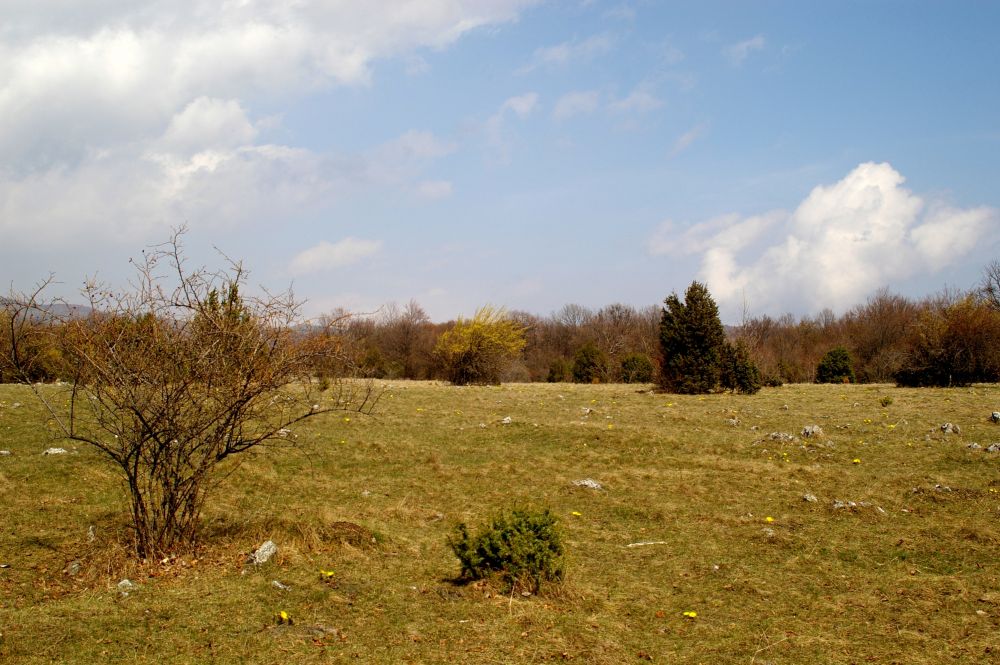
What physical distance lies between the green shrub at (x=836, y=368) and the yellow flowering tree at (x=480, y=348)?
60.6 ft

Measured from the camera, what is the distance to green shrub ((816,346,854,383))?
38688 millimetres

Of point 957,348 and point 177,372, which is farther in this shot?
point 957,348

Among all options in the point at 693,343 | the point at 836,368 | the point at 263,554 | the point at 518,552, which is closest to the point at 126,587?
the point at 263,554

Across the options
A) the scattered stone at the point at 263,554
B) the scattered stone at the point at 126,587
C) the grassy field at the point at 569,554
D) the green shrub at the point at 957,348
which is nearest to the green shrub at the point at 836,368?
the green shrub at the point at 957,348

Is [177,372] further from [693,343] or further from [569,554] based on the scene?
[693,343]

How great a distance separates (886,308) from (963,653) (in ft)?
239

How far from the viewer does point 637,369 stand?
40.5 metres

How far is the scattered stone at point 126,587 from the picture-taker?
643cm

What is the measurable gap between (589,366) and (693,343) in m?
15.5

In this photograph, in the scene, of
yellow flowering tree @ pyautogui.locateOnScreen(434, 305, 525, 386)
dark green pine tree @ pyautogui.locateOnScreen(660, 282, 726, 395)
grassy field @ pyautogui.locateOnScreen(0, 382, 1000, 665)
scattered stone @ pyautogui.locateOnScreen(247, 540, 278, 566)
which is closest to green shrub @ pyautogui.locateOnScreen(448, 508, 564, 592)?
grassy field @ pyautogui.locateOnScreen(0, 382, 1000, 665)

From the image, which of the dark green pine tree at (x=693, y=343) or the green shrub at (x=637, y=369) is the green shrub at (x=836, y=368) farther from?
the dark green pine tree at (x=693, y=343)

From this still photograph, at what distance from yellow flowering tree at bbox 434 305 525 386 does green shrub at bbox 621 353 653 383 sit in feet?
26.7

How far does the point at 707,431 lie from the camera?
1736 cm

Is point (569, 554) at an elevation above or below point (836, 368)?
below
